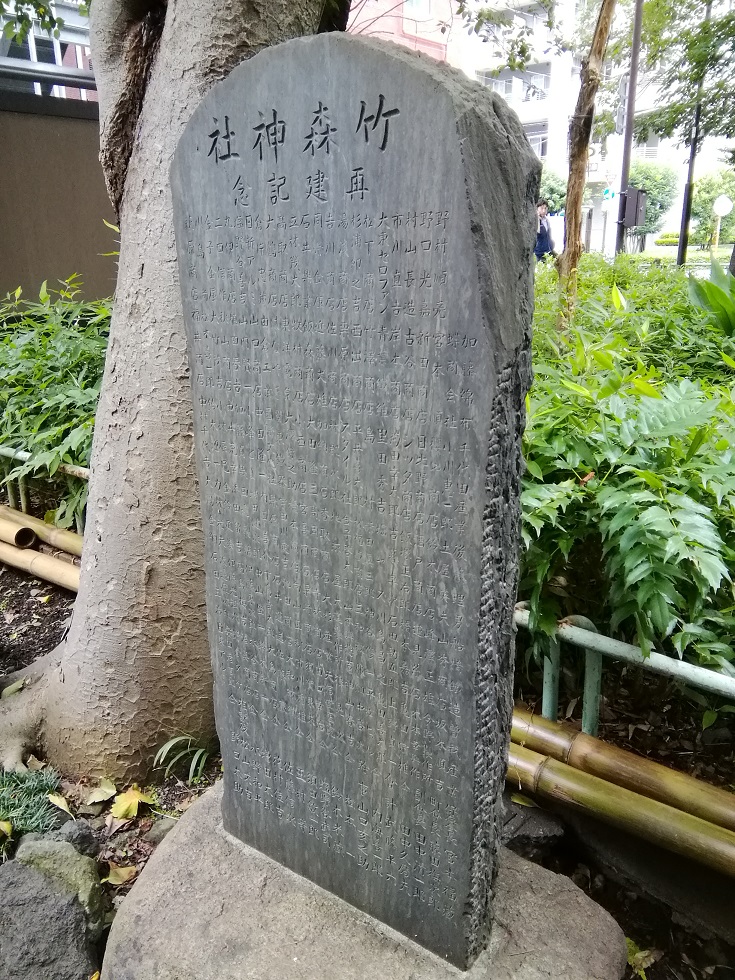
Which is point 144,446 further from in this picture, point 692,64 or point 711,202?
point 711,202

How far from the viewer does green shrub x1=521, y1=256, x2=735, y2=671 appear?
1.82 meters

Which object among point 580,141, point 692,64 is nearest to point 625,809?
point 580,141

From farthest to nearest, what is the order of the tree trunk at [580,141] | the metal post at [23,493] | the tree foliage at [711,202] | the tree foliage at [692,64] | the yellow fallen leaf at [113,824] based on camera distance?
the tree foliage at [711,202], the tree foliage at [692,64], the tree trunk at [580,141], the metal post at [23,493], the yellow fallen leaf at [113,824]

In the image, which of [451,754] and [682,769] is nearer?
[451,754]

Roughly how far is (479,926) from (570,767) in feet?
1.95

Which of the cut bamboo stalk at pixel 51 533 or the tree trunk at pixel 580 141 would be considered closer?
the cut bamboo stalk at pixel 51 533

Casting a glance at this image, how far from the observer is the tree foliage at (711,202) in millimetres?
12000

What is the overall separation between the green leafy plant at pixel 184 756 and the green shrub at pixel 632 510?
1268 millimetres

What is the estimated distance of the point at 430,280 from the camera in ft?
4.26

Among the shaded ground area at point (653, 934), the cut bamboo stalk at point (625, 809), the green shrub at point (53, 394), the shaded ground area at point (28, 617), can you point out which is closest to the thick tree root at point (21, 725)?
the shaded ground area at point (28, 617)

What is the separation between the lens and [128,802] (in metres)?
2.49

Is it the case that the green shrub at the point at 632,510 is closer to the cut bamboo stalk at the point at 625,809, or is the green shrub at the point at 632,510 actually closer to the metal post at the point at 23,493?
the cut bamboo stalk at the point at 625,809

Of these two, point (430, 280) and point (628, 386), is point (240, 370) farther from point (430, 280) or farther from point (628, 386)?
point (628, 386)

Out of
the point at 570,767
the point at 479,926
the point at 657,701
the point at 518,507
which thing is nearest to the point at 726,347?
the point at 657,701
